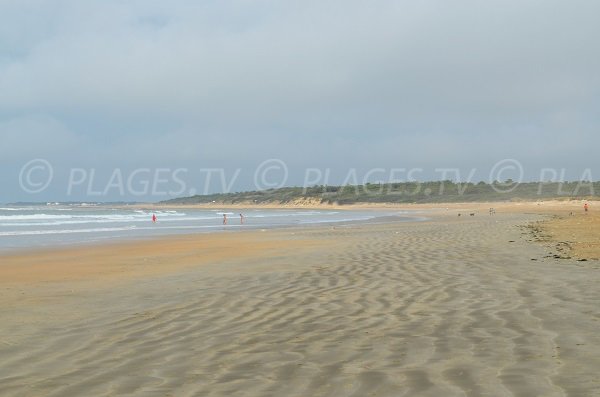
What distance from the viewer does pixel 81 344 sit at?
233 inches

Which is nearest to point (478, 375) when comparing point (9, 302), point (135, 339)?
point (135, 339)

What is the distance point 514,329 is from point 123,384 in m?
3.87

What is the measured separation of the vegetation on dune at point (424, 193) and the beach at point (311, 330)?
80.1 m

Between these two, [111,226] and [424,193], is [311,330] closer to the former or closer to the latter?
[111,226]

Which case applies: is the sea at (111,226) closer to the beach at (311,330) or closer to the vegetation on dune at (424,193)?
the beach at (311,330)

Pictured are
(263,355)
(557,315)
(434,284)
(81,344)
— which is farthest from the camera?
(434,284)

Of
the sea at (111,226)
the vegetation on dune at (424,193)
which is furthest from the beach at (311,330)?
the vegetation on dune at (424,193)

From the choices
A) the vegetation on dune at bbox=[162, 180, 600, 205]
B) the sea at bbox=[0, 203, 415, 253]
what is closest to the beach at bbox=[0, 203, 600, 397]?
the sea at bbox=[0, 203, 415, 253]

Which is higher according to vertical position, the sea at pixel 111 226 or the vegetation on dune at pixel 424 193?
the vegetation on dune at pixel 424 193

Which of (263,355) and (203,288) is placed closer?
(263,355)

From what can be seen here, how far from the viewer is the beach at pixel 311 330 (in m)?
4.38

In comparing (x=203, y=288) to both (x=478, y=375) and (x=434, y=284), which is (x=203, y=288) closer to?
(x=434, y=284)

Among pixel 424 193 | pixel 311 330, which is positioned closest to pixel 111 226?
pixel 311 330

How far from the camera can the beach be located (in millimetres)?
4383
